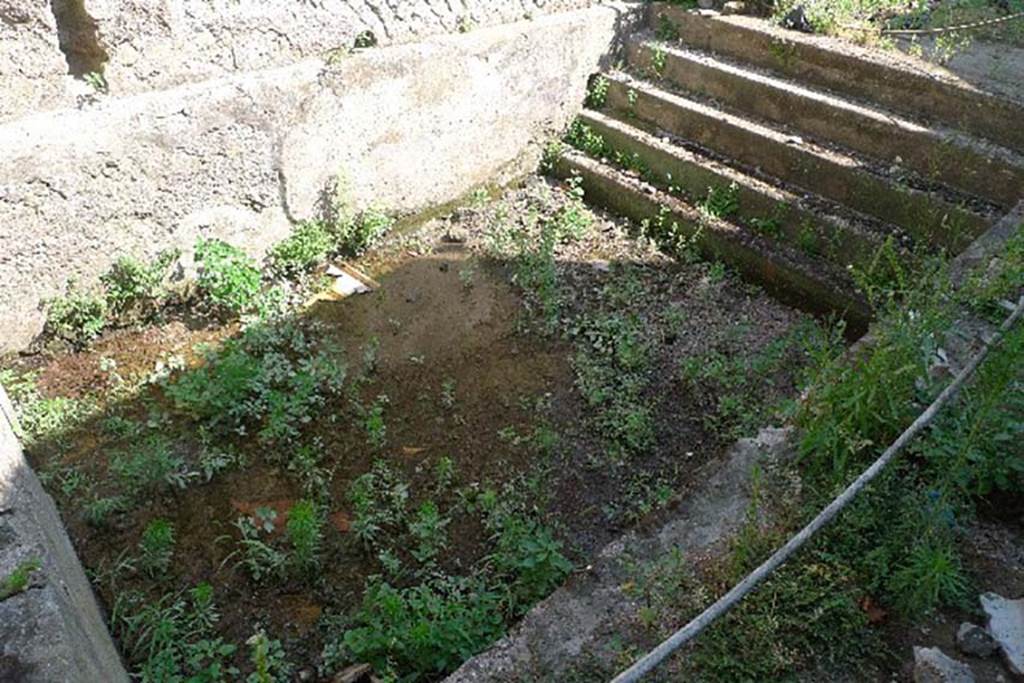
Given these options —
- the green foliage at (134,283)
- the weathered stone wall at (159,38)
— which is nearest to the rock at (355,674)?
the green foliage at (134,283)

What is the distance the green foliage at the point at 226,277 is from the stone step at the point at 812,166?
3.18m

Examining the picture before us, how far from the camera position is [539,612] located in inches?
107

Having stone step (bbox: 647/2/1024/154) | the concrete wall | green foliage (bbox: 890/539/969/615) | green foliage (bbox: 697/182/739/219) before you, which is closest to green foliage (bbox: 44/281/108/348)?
the concrete wall

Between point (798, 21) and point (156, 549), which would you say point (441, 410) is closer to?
point (156, 549)

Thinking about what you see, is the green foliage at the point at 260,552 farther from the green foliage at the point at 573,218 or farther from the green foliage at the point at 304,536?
the green foliage at the point at 573,218

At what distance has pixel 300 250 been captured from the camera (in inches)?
210

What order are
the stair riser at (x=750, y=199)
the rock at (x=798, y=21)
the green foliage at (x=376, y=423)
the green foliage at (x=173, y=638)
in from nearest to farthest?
the green foliage at (x=173, y=638) < the green foliage at (x=376, y=423) < the stair riser at (x=750, y=199) < the rock at (x=798, y=21)

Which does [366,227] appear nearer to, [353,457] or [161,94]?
[161,94]

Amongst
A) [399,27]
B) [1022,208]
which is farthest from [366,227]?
[1022,208]

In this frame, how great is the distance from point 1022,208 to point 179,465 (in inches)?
181

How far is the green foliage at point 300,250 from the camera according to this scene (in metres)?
5.31

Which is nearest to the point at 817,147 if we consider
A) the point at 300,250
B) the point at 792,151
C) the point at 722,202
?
the point at 792,151

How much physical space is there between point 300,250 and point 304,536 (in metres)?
2.36

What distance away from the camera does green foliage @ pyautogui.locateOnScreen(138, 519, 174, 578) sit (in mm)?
3453
